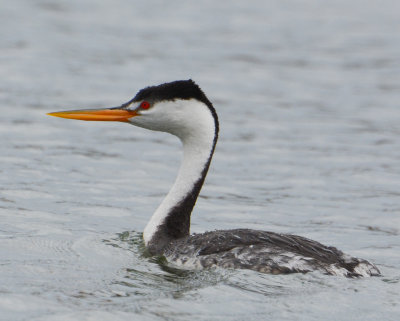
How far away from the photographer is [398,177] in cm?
1302

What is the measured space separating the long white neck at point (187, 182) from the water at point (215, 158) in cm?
30

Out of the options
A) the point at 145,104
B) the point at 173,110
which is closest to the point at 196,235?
the point at 173,110

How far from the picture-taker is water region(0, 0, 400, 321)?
739 centimetres

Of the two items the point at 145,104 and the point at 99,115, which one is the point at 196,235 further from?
the point at 99,115

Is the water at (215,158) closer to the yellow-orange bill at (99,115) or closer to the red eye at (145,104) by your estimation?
the yellow-orange bill at (99,115)

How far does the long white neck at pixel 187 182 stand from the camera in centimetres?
877

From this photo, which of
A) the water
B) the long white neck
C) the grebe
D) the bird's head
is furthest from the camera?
the long white neck

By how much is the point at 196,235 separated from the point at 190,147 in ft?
2.79

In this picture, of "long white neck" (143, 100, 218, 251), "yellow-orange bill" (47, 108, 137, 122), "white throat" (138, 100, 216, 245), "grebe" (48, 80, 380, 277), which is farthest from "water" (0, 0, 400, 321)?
"yellow-orange bill" (47, 108, 137, 122)

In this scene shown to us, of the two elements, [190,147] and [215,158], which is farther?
[215,158]

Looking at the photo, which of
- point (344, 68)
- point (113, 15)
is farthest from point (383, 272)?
point (113, 15)

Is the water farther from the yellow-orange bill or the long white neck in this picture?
the yellow-orange bill

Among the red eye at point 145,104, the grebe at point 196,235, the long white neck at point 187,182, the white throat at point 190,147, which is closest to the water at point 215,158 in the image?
the grebe at point 196,235

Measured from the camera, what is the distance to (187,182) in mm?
9000
